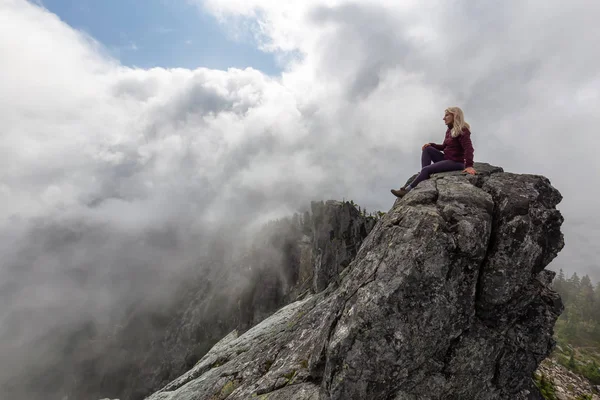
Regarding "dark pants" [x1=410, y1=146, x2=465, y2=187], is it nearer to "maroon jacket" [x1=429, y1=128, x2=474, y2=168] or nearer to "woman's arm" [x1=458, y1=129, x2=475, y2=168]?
"maroon jacket" [x1=429, y1=128, x2=474, y2=168]

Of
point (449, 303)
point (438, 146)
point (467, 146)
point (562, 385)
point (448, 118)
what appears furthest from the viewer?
point (562, 385)

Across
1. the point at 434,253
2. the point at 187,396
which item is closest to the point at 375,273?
the point at 434,253

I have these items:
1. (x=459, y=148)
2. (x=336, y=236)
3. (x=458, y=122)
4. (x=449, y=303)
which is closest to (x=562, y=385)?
(x=459, y=148)

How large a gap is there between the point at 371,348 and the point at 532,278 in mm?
9387

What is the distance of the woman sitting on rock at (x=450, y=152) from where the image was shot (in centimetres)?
1897

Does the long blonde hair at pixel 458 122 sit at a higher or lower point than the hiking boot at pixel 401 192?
higher

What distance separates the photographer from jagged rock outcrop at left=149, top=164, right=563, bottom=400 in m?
14.4

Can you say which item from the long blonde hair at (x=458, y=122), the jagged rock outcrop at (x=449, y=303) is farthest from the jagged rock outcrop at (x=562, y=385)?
the long blonde hair at (x=458, y=122)

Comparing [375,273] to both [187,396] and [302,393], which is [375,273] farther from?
[187,396]

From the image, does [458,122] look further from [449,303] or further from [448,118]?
[449,303]

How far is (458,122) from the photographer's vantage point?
62.7 ft

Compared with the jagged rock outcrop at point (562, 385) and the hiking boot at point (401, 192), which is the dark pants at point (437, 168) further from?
the jagged rock outcrop at point (562, 385)

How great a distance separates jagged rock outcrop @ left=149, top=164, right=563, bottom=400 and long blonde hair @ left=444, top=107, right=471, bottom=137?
3171 mm

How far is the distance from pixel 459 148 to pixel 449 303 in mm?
10319
